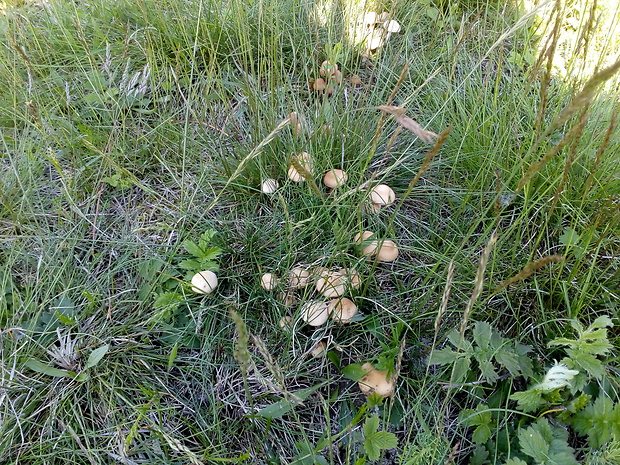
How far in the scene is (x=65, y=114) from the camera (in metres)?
2.56

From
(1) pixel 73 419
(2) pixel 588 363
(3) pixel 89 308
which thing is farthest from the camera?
(3) pixel 89 308

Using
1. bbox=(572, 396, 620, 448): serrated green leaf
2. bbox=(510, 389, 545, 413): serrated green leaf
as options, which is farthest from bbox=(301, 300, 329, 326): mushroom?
bbox=(572, 396, 620, 448): serrated green leaf

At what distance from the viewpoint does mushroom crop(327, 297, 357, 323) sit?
1.68 meters

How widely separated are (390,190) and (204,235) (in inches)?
33.6

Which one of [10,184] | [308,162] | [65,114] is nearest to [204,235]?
[308,162]

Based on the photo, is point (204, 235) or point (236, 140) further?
point (236, 140)

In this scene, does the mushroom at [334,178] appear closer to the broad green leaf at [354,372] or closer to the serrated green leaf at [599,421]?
the broad green leaf at [354,372]

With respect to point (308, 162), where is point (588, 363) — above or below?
below

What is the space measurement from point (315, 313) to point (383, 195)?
0.64m

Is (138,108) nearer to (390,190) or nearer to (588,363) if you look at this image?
(390,190)

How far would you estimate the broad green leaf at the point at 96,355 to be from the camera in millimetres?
1642

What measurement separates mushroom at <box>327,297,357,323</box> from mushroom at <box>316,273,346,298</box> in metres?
0.04

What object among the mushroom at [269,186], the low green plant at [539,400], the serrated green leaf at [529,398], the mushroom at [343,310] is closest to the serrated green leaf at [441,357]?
the low green plant at [539,400]

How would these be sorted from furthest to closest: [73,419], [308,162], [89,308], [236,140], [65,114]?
[65,114]
[236,140]
[308,162]
[89,308]
[73,419]
